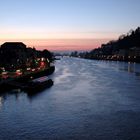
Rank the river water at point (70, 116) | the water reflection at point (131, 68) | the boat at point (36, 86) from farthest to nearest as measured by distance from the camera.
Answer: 1. the water reflection at point (131, 68)
2. the boat at point (36, 86)
3. the river water at point (70, 116)

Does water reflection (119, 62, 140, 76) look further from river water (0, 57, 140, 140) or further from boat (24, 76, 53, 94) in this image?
river water (0, 57, 140, 140)

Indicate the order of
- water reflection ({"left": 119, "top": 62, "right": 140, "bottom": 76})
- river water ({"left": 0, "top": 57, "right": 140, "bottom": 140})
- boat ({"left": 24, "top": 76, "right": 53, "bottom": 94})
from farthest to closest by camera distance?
water reflection ({"left": 119, "top": 62, "right": 140, "bottom": 76}) < boat ({"left": 24, "top": 76, "right": 53, "bottom": 94}) < river water ({"left": 0, "top": 57, "right": 140, "bottom": 140})

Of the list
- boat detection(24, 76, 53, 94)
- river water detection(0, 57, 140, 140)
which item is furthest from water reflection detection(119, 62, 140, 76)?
river water detection(0, 57, 140, 140)

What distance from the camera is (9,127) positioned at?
90.7 ft

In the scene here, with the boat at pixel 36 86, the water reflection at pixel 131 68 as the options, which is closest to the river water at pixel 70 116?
the boat at pixel 36 86

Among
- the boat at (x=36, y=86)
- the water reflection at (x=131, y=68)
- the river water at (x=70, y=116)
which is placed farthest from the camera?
the water reflection at (x=131, y=68)

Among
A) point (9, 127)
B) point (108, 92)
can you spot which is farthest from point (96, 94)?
point (9, 127)

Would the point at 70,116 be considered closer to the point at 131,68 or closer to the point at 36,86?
the point at 36,86

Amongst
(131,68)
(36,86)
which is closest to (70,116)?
(36,86)

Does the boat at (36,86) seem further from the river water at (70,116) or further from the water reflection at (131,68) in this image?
the water reflection at (131,68)

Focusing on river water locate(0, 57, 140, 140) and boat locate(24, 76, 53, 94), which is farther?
boat locate(24, 76, 53, 94)

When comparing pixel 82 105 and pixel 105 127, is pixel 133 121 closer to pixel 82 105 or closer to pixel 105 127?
pixel 105 127

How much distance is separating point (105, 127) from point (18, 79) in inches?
1318

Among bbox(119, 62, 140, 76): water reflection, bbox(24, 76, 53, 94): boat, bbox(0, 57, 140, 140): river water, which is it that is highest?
bbox(24, 76, 53, 94): boat
